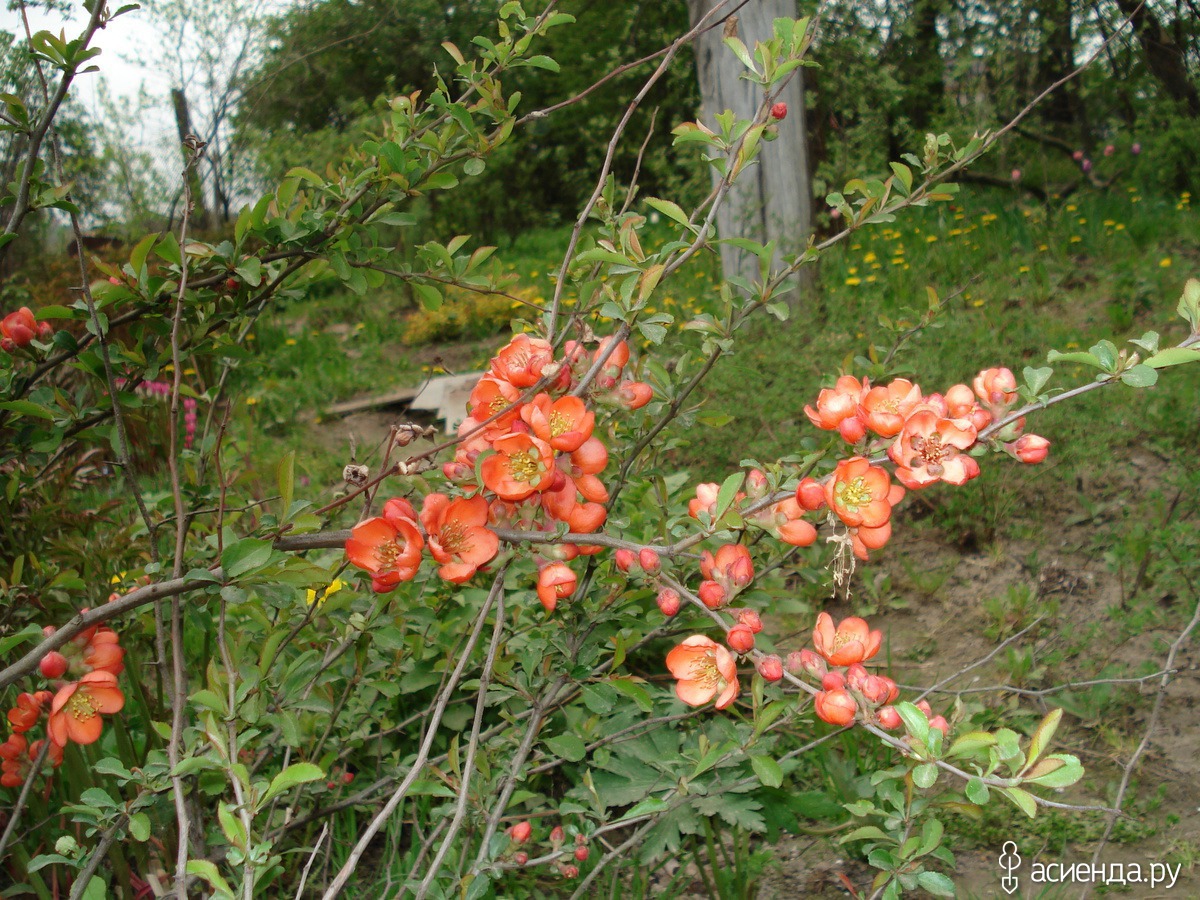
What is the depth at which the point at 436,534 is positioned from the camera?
1.12 meters

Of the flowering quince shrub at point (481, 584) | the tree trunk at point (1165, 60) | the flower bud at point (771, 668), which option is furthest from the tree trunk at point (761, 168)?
the flower bud at point (771, 668)

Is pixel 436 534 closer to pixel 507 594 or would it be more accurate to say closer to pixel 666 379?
pixel 666 379

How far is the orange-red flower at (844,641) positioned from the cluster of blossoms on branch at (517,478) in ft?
1.00

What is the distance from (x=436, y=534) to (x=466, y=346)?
5265 millimetres

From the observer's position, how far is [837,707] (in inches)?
38.5

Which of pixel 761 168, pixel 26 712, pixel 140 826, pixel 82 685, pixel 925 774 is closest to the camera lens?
pixel 925 774

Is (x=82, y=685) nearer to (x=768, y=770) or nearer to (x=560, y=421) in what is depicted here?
(x=560, y=421)

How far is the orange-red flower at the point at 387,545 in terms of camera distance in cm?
105

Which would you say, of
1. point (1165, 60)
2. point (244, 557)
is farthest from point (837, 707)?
point (1165, 60)

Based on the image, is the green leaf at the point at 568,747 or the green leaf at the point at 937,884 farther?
the green leaf at the point at 568,747

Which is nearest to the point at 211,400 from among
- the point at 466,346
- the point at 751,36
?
the point at 751,36

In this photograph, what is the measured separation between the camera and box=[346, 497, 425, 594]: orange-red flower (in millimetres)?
1053

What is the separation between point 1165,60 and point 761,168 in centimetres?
338

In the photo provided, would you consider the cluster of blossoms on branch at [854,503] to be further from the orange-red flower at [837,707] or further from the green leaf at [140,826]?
the green leaf at [140,826]
